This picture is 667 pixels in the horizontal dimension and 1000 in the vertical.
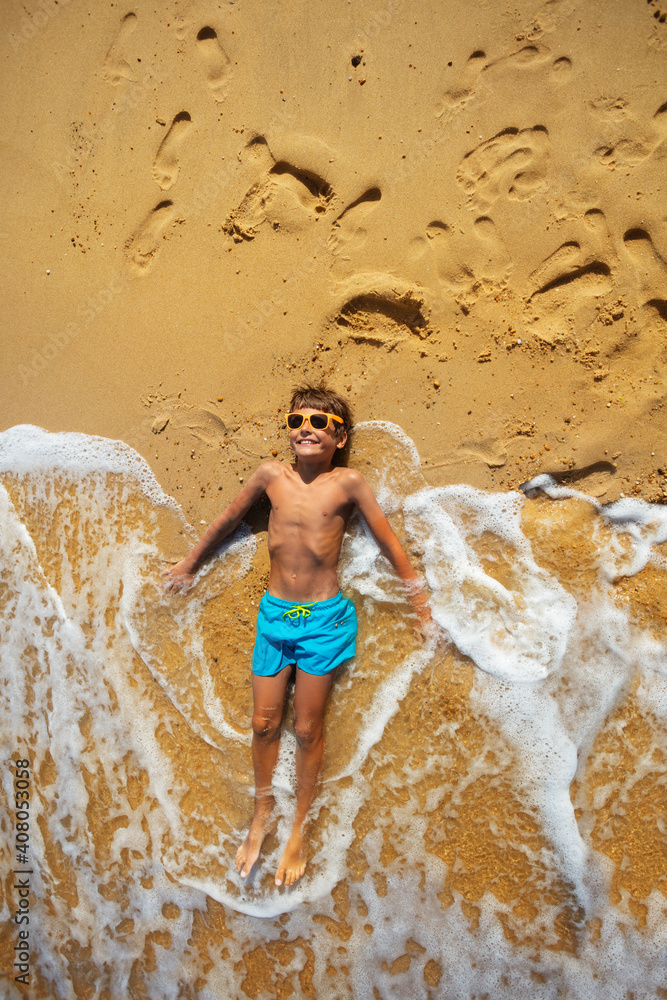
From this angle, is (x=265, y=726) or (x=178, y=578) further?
(x=178, y=578)

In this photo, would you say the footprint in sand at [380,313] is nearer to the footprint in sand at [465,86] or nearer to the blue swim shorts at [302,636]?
the footprint in sand at [465,86]

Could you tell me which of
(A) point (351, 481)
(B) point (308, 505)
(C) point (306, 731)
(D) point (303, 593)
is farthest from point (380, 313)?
(C) point (306, 731)

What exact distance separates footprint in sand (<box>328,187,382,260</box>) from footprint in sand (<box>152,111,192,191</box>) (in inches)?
45.7

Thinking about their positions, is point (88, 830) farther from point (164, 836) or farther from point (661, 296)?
point (661, 296)

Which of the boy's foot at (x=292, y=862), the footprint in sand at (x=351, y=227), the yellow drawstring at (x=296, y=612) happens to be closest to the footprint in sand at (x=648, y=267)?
the footprint in sand at (x=351, y=227)

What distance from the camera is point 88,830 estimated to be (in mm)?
Result: 3352

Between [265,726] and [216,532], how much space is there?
4.20 feet

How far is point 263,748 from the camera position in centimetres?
321

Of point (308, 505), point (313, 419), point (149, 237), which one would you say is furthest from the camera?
point (149, 237)

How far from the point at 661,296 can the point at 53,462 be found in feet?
13.7

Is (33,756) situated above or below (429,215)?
below

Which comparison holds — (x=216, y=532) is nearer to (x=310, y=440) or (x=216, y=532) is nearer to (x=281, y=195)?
(x=310, y=440)

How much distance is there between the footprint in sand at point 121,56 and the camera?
11.0 feet

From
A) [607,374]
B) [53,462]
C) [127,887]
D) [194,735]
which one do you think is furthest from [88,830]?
[607,374]
